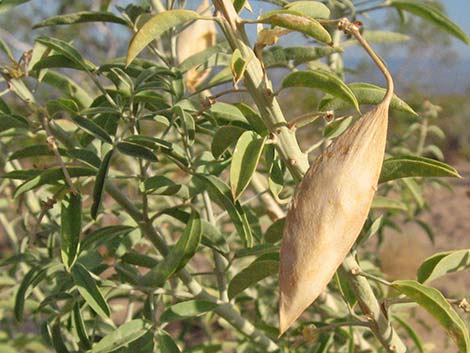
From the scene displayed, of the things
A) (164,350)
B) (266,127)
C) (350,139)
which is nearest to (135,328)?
(164,350)

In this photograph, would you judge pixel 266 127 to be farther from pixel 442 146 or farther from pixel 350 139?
pixel 442 146

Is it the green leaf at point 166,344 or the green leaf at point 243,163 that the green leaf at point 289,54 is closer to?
the green leaf at point 243,163

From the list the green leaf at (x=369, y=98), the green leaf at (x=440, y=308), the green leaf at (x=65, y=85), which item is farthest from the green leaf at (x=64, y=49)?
the green leaf at (x=440, y=308)

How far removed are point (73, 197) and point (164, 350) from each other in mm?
179

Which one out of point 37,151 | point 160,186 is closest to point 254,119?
point 160,186

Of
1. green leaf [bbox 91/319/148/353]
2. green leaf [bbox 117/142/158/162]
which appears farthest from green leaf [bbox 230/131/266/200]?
green leaf [bbox 91/319/148/353]

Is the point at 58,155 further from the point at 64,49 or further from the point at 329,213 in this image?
the point at 329,213

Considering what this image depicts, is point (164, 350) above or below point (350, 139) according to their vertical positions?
below

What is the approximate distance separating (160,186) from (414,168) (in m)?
0.27

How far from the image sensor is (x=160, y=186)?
27.2 inches

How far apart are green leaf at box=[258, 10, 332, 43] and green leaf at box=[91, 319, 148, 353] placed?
0.35 metres

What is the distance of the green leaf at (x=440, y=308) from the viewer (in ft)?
1.74

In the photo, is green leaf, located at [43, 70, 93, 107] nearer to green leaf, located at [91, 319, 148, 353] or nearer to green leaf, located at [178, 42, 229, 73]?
green leaf, located at [178, 42, 229, 73]

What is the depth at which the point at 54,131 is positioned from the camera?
0.69m
